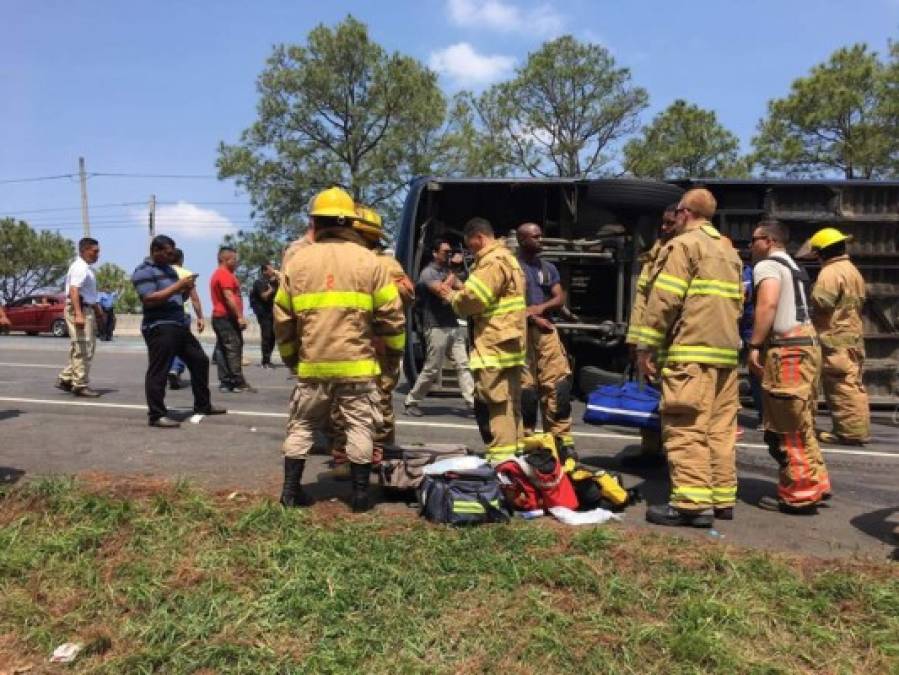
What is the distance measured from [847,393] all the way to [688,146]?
26483 millimetres

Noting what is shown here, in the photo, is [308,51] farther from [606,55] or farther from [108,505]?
[108,505]

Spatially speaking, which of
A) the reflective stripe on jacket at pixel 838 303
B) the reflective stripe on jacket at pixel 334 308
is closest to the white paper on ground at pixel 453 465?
the reflective stripe on jacket at pixel 334 308

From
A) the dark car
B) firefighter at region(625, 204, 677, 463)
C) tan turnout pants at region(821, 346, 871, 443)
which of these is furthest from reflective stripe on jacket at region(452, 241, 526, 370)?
tan turnout pants at region(821, 346, 871, 443)

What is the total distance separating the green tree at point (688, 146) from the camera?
30.7 metres

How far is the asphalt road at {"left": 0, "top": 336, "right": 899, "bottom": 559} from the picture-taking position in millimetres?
4094

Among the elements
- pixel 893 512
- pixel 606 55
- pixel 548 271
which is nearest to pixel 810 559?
pixel 893 512

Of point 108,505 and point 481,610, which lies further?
point 108,505

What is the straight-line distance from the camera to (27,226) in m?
48.8

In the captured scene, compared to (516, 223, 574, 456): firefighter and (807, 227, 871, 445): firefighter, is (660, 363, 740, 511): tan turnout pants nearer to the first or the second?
(516, 223, 574, 456): firefighter

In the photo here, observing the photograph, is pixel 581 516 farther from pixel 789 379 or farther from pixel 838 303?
pixel 838 303

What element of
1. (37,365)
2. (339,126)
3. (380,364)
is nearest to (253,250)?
(339,126)

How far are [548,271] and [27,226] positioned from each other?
52.9 meters

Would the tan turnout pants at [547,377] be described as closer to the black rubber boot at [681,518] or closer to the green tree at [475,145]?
the black rubber boot at [681,518]

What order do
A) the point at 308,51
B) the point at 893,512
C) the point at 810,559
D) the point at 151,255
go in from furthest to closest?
the point at 308,51 < the point at 151,255 < the point at 893,512 < the point at 810,559
